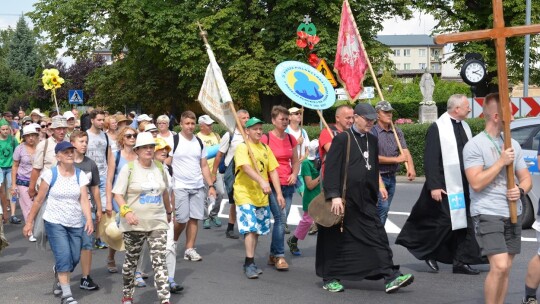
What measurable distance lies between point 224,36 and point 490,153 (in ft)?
92.4

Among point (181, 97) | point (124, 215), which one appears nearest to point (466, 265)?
point (124, 215)

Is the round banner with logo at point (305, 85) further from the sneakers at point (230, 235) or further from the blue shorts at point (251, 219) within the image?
the sneakers at point (230, 235)

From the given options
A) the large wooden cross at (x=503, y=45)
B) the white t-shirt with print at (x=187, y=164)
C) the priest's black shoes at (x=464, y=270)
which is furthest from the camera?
the white t-shirt with print at (x=187, y=164)

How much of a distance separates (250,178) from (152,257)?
5.72ft

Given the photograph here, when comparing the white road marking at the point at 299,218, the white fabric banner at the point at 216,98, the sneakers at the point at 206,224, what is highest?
the white fabric banner at the point at 216,98

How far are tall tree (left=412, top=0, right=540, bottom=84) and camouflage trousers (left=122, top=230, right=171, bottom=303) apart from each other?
28.8 m

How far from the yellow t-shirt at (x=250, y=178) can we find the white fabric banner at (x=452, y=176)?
69.2 inches

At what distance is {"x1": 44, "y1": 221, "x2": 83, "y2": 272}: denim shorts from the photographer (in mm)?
7539

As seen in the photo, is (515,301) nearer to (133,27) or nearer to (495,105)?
(495,105)

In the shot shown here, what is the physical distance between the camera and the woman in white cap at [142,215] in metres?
7.16

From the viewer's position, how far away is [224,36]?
1331 inches

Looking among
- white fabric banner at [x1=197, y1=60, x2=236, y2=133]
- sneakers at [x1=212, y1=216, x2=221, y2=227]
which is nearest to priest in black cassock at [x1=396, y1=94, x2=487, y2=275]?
white fabric banner at [x1=197, y1=60, x2=236, y2=133]

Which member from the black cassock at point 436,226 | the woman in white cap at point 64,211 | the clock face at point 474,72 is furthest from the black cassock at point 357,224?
→ the clock face at point 474,72

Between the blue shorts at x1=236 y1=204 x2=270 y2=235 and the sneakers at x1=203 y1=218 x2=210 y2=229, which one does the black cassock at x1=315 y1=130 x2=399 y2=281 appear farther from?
the sneakers at x1=203 y1=218 x2=210 y2=229
